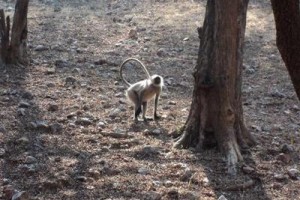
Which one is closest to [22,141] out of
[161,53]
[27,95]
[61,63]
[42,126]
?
[42,126]

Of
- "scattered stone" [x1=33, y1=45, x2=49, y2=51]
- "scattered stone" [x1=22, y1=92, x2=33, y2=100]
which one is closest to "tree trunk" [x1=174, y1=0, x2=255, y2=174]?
"scattered stone" [x1=22, y1=92, x2=33, y2=100]

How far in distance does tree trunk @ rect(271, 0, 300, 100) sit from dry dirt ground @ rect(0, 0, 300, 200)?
79.4 inches

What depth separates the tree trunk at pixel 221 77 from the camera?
245 inches

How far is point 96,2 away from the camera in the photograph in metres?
16.9

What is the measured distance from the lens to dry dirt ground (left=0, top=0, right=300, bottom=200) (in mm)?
5668

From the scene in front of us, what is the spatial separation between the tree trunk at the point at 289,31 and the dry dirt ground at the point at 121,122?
202 cm

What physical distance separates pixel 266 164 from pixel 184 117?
1.89 meters

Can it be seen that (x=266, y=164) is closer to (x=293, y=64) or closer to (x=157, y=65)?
(x=293, y=64)

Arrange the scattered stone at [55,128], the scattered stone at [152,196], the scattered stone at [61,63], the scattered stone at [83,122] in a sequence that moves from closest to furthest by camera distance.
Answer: the scattered stone at [152,196] → the scattered stone at [55,128] → the scattered stone at [83,122] → the scattered stone at [61,63]

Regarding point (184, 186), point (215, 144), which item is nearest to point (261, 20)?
point (215, 144)

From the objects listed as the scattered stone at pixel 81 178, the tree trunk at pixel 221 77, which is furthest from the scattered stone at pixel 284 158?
the scattered stone at pixel 81 178

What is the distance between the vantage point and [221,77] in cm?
632

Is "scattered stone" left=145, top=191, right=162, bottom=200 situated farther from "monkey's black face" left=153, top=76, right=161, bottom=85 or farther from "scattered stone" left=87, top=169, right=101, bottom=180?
"monkey's black face" left=153, top=76, right=161, bottom=85

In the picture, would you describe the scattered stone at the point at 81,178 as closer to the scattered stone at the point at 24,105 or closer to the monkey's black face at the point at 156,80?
the scattered stone at the point at 24,105
